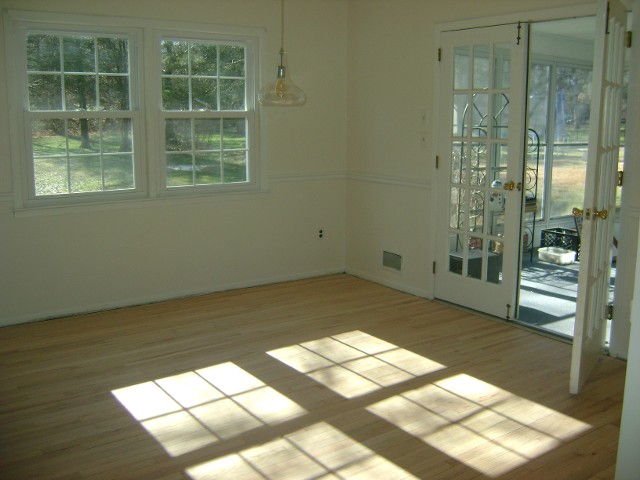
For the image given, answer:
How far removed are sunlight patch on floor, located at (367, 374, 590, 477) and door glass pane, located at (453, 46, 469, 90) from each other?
2270 mm

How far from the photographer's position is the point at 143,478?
293cm

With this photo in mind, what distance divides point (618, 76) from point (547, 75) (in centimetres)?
395

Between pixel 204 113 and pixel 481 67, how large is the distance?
2145 millimetres

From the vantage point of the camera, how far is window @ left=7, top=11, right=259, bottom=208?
15.7 ft

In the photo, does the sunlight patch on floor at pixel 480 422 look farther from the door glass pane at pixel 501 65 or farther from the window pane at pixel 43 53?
the window pane at pixel 43 53

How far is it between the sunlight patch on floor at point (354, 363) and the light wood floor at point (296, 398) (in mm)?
16

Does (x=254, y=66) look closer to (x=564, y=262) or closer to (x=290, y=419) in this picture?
(x=290, y=419)

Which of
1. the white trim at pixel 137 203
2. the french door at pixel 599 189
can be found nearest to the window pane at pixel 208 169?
the white trim at pixel 137 203

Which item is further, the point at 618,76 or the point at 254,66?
the point at 254,66

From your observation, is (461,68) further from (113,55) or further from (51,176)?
(51,176)

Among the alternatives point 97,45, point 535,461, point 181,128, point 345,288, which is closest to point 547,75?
point 345,288

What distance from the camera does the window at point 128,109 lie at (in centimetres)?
479

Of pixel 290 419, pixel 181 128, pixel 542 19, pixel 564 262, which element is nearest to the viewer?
pixel 290 419

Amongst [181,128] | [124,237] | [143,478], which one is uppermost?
[181,128]
